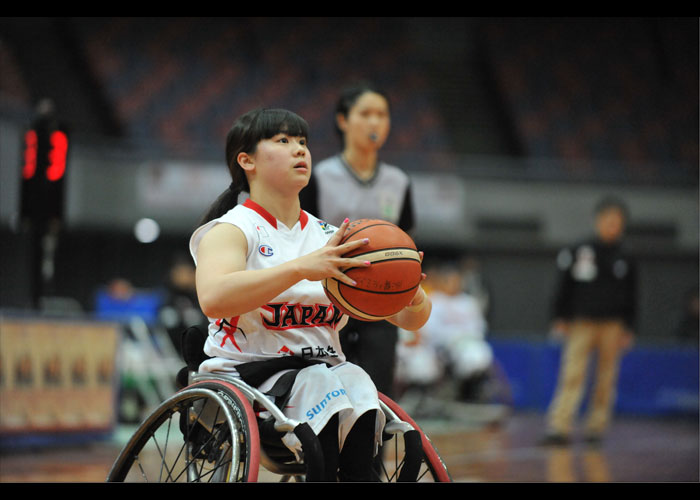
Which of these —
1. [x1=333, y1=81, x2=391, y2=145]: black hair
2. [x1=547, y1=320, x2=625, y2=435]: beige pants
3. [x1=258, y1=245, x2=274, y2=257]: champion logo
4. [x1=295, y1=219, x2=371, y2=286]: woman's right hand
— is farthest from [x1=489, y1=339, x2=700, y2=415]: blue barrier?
[x1=295, y1=219, x2=371, y2=286]: woman's right hand

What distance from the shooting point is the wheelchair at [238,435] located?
2.04 m

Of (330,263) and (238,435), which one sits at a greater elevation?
(330,263)

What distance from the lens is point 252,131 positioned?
236 cm

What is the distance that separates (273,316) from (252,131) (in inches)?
20.1

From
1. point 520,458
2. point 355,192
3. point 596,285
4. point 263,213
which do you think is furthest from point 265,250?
point 596,285

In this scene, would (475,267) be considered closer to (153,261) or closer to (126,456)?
(153,261)

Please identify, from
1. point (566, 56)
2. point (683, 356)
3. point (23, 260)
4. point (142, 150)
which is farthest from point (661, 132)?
point (23, 260)

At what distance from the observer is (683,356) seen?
10992mm

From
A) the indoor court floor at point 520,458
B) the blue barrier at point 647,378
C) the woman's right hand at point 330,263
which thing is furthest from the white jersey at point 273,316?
the blue barrier at point 647,378

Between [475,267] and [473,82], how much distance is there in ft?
19.6

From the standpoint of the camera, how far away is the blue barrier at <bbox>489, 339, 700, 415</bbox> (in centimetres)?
1093

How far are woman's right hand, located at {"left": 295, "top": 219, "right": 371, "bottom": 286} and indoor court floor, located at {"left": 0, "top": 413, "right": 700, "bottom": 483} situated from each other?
2439mm

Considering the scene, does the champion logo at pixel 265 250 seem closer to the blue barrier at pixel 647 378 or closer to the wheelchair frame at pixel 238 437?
the wheelchair frame at pixel 238 437

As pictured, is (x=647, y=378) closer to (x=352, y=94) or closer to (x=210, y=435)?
(x=352, y=94)
